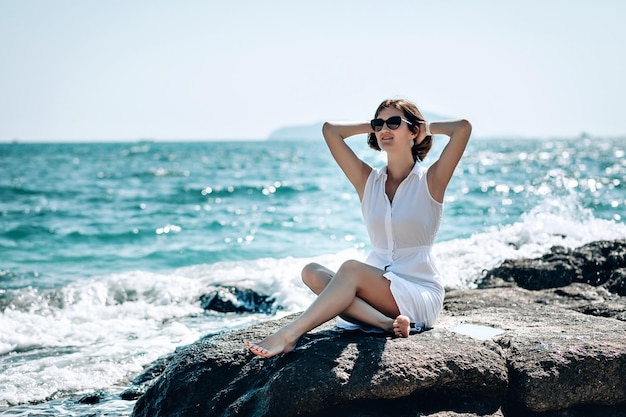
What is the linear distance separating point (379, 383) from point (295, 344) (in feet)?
2.20

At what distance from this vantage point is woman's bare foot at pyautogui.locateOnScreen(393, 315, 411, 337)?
172 inches

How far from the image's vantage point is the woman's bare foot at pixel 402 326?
4.37m

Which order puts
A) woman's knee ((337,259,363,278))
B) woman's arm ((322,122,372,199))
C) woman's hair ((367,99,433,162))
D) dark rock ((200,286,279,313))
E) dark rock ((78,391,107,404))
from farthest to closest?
dark rock ((200,286,279,313)) < dark rock ((78,391,107,404)) < woman's arm ((322,122,372,199)) < woman's hair ((367,99,433,162)) < woman's knee ((337,259,363,278))

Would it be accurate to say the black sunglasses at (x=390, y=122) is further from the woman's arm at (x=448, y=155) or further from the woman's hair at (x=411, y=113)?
the woman's arm at (x=448, y=155)

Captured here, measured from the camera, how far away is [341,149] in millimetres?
5223

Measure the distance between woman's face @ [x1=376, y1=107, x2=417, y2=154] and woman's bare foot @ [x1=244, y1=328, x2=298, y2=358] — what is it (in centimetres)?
158

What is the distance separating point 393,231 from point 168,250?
1043 centimetres

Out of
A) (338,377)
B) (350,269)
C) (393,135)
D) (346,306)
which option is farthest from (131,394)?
(393,135)

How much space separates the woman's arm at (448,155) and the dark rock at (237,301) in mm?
5010

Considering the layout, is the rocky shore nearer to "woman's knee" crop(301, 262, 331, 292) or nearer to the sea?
"woman's knee" crop(301, 262, 331, 292)

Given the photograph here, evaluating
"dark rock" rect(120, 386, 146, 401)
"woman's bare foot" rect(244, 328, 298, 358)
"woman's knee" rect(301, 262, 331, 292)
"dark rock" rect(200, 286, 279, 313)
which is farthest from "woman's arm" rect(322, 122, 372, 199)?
"dark rock" rect(200, 286, 279, 313)

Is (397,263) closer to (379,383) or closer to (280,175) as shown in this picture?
(379,383)

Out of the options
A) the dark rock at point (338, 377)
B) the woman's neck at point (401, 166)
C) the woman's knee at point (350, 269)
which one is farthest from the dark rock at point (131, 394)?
the woman's neck at point (401, 166)

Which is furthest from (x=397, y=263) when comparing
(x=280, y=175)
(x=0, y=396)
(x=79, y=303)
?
(x=280, y=175)
